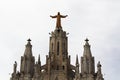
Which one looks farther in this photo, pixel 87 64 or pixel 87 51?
pixel 87 51

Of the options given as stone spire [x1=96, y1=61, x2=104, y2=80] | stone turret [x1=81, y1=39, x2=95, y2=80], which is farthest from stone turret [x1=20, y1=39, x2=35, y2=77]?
stone spire [x1=96, y1=61, x2=104, y2=80]

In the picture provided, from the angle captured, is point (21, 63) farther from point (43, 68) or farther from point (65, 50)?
point (65, 50)

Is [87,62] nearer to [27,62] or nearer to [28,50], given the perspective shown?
[27,62]

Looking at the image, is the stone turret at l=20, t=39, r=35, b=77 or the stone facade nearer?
the stone facade

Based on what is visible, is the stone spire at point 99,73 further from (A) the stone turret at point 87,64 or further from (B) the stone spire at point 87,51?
(B) the stone spire at point 87,51

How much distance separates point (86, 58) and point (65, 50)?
629 cm

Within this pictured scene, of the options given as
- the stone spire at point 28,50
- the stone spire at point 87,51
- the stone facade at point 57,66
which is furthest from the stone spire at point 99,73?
the stone spire at point 28,50

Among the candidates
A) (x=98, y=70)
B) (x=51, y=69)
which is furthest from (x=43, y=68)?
(x=98, y=70)

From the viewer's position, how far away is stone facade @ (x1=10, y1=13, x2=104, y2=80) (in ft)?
239

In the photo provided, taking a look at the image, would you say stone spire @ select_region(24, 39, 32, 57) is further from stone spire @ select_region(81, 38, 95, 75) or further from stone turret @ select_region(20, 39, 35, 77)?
stone spire @ select_region(81, 38, 95, 75)

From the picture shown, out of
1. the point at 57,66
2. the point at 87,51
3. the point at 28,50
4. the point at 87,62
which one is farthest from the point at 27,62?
the point at 87,51

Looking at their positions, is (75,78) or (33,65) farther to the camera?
(33,65)

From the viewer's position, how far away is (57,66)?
7638cm

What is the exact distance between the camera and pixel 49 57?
77.5 metres
